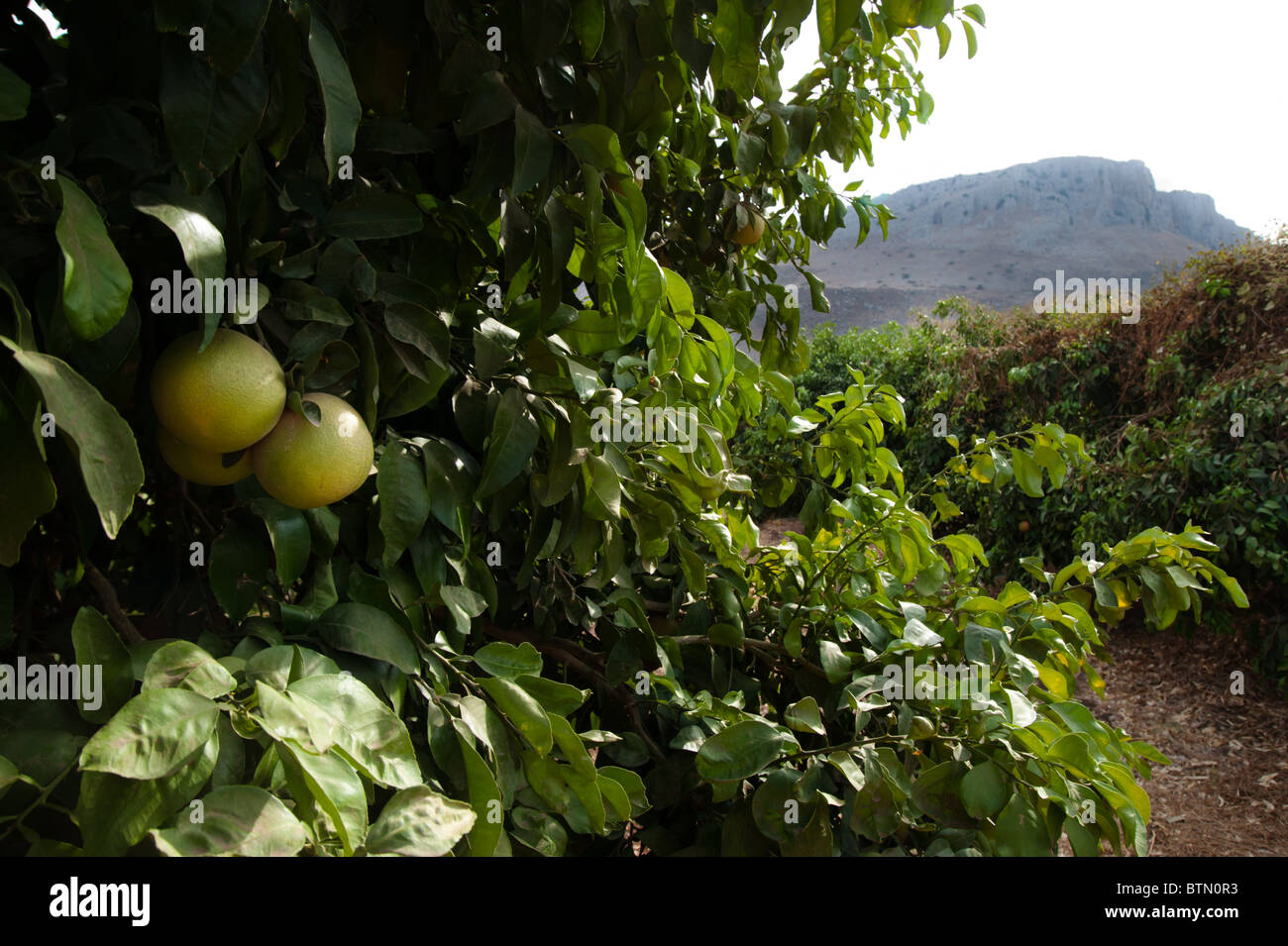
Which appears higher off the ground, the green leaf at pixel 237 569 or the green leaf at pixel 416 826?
the green leaf at pixel 237 569

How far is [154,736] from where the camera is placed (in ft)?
1.59

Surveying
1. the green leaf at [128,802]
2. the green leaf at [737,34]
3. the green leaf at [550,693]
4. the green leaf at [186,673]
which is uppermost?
the green leaf at [737,34]

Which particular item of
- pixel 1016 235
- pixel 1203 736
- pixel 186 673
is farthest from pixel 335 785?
pixel 1016 235

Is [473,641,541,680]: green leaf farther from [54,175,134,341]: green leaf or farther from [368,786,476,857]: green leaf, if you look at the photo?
[54,175,134,341]: green leaf

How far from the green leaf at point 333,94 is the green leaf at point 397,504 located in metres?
0.31

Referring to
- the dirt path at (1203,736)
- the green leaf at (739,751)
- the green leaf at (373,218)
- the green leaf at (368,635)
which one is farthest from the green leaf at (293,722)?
the dirt path at (1203,736)

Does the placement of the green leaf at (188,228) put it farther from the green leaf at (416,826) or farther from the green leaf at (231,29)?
the green leaf at (416,826)

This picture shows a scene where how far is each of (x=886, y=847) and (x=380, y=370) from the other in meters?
1.06

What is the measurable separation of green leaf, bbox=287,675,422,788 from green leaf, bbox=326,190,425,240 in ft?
1.54

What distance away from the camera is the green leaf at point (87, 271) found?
506 millimetres

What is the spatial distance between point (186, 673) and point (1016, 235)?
36437 mm

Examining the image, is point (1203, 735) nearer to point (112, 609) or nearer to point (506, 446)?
point (506, 446)

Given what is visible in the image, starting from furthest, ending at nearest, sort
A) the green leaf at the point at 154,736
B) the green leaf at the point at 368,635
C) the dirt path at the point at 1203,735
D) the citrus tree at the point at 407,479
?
the dirt path at the point at 1203,735 < the green leaf at the point at 368,635 < the citrus tree at the point at 407,479 < the green leaf at the point at 154,736

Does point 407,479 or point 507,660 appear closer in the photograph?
point 407,479
